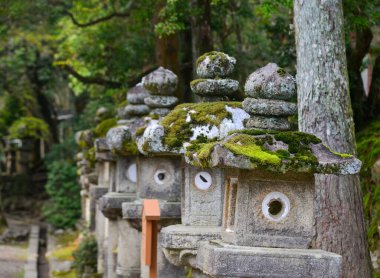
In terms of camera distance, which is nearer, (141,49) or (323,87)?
(323,87)

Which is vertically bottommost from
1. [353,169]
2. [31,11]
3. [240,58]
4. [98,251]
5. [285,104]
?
[98,251]

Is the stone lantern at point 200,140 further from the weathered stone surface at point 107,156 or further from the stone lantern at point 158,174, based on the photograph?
the weathered stone surface at point 107,156

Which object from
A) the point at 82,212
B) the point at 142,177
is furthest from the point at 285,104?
the point at 82,212

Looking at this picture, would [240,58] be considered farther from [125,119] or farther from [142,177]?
[142,177]

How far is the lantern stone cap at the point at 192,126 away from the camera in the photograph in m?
8.55

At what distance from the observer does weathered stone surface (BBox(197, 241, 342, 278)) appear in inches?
257

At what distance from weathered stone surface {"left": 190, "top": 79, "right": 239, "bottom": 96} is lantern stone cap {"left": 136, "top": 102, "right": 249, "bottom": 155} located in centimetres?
15

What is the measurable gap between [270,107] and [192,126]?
66.1 inches

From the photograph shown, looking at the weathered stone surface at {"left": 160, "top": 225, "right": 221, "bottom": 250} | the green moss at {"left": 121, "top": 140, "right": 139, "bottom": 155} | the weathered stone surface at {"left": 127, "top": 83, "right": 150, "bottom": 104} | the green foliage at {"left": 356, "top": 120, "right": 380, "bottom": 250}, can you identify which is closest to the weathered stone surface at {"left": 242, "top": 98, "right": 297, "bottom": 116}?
the weathered stone surface at {"left": 160, "top": 225, "right": 221, "bottom": 250}

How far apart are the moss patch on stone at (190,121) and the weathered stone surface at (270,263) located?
222 centimetres

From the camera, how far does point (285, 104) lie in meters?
7.16

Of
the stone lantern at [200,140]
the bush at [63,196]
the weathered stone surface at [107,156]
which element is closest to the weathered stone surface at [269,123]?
the stone lantern at [200,140]

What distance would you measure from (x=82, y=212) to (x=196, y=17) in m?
12.9

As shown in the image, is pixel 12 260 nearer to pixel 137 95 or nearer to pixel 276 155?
pixel 137 95
